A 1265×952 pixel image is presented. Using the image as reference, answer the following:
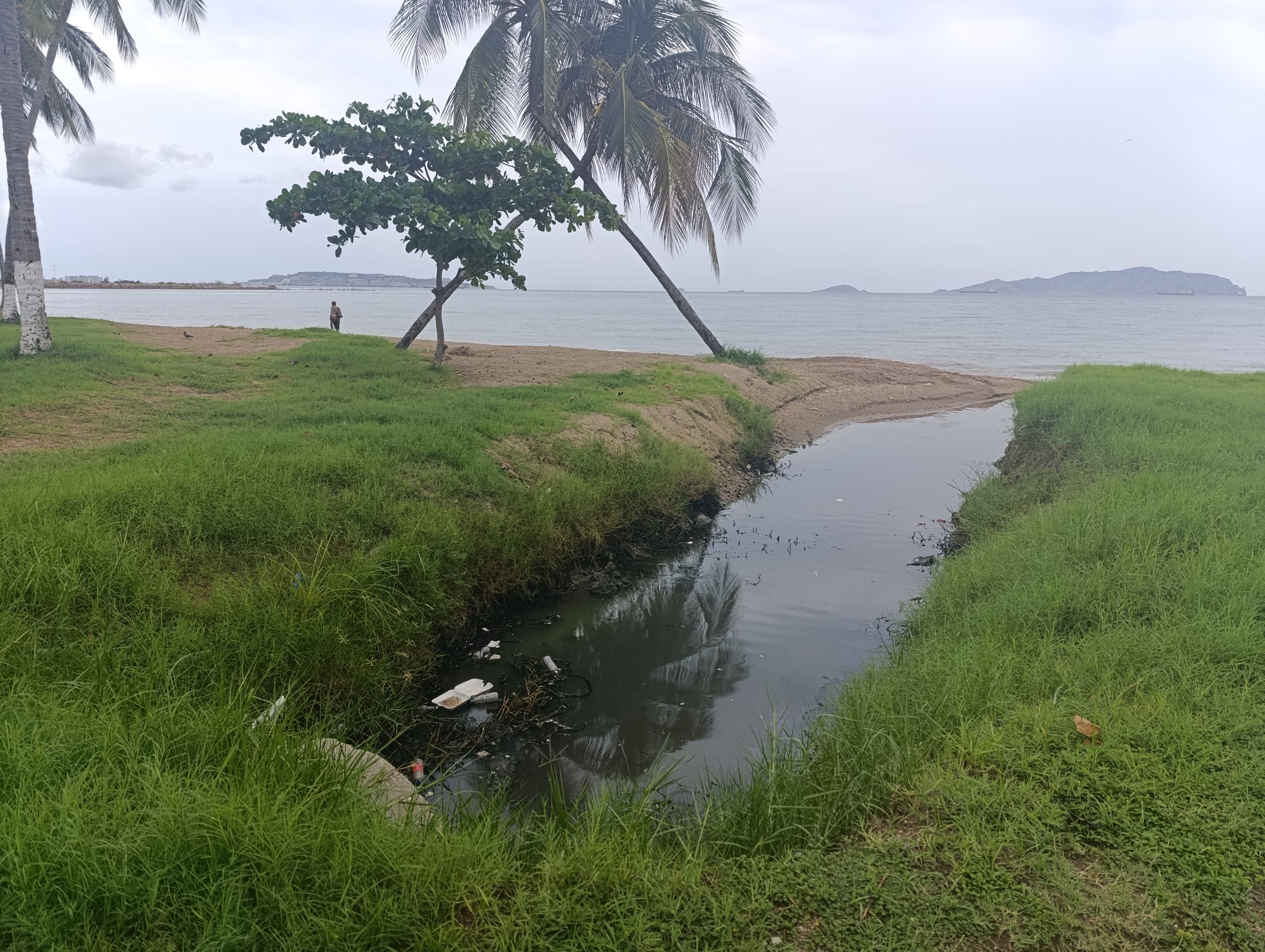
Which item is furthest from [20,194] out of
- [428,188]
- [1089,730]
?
[1089,730]

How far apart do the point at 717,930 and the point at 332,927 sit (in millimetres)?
1181

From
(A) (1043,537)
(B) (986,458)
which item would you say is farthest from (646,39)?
(A) (1043,537)

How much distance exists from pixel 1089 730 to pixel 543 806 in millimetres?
2492

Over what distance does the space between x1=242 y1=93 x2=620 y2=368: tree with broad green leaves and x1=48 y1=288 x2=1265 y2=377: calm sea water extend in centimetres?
1893

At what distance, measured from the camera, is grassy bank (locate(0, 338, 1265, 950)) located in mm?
2482

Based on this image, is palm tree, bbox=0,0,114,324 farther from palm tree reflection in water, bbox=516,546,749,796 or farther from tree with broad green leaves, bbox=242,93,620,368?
palm tree reflection in water, bbox=516,546,749,796

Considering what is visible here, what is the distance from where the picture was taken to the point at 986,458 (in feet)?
41.7

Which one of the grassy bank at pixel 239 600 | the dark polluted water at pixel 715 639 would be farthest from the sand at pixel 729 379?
the dark polluted water at pixel 715 639

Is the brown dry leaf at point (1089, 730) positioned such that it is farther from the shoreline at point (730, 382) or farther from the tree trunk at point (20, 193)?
the tree trunk at point (20, 193)

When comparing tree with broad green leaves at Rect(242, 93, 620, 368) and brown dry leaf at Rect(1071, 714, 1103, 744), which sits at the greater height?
tree with broad green leaves at Rect(242, 93, 620, 368)

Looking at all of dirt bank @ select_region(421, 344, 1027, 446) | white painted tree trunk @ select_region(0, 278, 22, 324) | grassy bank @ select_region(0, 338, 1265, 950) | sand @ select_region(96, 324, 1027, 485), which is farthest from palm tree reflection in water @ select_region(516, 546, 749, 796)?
white painted tree trunk @ select_region(0, 278, 22, 324)

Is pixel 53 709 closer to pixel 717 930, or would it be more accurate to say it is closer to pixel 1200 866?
pixel 717 930

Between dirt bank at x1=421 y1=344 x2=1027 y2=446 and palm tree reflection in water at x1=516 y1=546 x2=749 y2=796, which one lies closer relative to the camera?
palm tree reflection in water at x1=516 y1=546 x2=749 y2=796

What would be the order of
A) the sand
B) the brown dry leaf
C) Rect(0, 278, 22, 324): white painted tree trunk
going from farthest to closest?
Rect(0, 278, 22, 324): white painted tree trunk
the sand
the brown dry leaf
